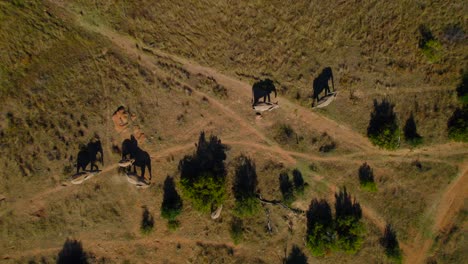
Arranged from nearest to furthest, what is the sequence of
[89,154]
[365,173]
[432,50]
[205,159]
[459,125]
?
[432,50] < [89,154] < [459,125] < [205,159] < [365,173]

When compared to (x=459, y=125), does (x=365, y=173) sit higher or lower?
lower

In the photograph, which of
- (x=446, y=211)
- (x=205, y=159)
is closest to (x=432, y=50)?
(x=446, y=211)

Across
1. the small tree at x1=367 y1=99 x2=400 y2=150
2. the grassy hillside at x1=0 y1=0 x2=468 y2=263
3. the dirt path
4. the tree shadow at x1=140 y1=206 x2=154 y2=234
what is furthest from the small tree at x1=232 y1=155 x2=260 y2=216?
the dirt path

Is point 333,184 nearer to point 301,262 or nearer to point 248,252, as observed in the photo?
point 301,262

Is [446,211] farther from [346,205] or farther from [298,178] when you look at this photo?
[298,178]

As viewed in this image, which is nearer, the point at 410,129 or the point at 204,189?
the point at 204,189


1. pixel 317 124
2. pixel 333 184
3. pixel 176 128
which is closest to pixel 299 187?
pixel 333 184

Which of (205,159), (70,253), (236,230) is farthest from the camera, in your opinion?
(236,230)

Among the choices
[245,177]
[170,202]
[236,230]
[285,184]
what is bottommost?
[236,230]
